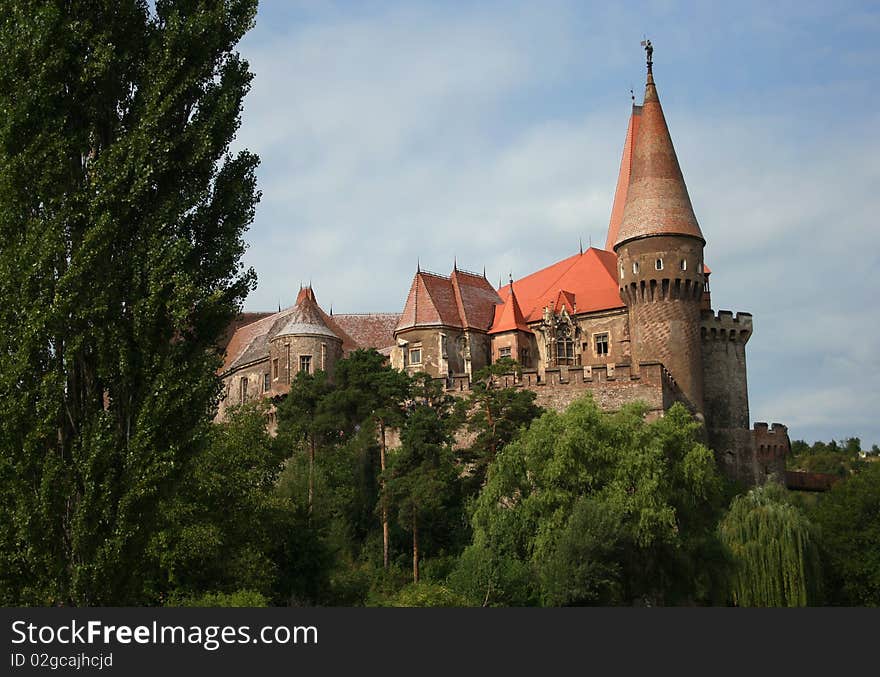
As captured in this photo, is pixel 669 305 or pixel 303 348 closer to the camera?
pixel 669 305

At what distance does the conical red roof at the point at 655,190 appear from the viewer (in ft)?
152

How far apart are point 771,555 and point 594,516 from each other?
8.04 metres

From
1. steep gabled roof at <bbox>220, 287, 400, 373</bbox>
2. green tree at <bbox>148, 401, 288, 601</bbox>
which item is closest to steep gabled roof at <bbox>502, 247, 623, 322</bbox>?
steep gabled roof at <bbox>220, 287, 400, 373</bbox>

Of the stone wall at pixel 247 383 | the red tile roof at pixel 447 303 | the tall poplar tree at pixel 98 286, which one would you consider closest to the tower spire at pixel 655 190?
the red tile roof at pixel 447 303

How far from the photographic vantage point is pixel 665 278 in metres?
45.6

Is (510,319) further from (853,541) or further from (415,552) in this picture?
(853,541)

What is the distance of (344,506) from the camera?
134 ft

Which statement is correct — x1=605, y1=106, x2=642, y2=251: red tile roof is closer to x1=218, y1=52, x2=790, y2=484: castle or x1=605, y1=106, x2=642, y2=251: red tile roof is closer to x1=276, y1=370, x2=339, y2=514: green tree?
x1=218, y1=52, x2=790, y2=484: castle

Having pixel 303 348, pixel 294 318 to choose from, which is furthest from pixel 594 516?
pixel 294 318

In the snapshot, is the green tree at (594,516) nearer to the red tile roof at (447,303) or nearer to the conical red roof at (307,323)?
the red tile roof at (447,303)

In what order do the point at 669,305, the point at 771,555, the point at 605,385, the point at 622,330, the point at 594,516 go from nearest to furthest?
the point at 594,516
the point at 771,555
the point at 605,385
the point at 669,305
the point at 622,330

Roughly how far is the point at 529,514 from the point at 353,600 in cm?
583

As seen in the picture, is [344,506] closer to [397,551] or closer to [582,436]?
[397,551]

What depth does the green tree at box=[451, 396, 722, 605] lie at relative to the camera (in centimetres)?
3067
